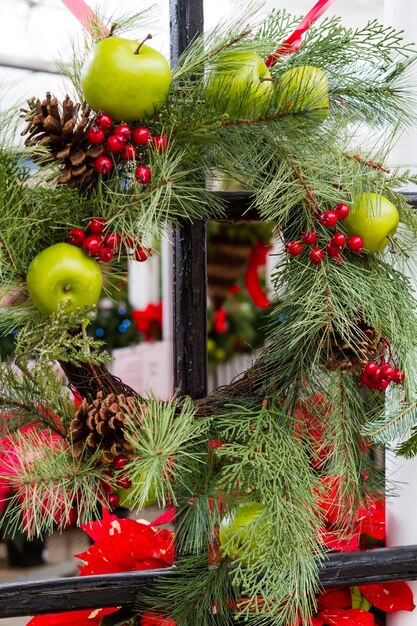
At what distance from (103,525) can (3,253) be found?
0.36 meters

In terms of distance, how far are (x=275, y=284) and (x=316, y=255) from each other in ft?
0.23

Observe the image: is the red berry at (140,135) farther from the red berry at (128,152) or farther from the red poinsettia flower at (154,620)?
the red poinsettia flower at (154,620)

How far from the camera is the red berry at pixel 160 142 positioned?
615 mm

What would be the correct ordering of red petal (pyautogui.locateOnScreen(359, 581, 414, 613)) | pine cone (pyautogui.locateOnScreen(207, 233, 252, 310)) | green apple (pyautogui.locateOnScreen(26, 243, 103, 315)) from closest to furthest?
green apple (pyautogui.locateOnScreen(26, 243, 103, 315))
red petal (pyautogui.locateOnScreen(359, 581, 414, 613))
pine cone (pyautogui.locateOnScreen(207, 233, 252, 310))

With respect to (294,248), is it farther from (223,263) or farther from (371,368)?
(223,263)

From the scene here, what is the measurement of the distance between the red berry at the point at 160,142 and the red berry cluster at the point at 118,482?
10.1 inches

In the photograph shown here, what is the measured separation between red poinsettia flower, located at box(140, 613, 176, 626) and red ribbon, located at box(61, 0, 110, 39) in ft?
1.76

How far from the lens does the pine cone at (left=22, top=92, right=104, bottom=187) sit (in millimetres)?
583

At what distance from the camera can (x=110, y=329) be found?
332cm

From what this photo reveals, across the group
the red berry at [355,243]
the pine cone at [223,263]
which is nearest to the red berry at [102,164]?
the red berry at [355,243]

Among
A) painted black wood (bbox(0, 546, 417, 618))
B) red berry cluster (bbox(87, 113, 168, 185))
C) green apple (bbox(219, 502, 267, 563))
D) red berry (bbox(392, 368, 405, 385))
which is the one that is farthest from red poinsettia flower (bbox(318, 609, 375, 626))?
red berry cluster (bbox(87, 113, 168, 185))

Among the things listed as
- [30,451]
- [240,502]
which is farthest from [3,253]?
[240,502]

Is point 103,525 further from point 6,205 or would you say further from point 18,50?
point 18,50

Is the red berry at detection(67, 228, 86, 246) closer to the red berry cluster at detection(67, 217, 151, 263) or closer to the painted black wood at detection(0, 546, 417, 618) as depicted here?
the red berry cluster at detection(67, 217, 151, 263)
